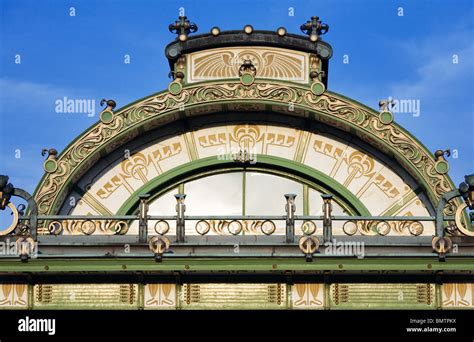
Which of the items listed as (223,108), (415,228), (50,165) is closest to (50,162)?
(50,165)

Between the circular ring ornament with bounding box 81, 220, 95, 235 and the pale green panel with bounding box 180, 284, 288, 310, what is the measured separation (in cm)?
287

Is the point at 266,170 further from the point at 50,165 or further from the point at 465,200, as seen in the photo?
the point at 465,200

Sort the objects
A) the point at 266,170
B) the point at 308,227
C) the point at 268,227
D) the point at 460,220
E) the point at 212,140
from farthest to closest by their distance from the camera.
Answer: the point at 212,140
the point at 266,170
the point at 268,227
the point at 308,227
the point at 460,220

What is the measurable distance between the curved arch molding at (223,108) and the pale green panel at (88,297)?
358 centimetres

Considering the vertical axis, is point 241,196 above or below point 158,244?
above

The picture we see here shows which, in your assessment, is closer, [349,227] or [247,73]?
[349,227]

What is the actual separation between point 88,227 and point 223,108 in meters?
4.48

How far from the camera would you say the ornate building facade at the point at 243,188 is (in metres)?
26.0

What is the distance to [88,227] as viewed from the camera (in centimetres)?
2872

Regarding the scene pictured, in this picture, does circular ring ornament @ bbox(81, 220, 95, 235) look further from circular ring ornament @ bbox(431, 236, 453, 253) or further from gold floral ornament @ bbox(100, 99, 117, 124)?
circular ring ornament @ bbox(431, 236, 453, 253)

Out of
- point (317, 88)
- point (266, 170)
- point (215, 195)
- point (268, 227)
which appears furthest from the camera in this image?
point (266, 170)
